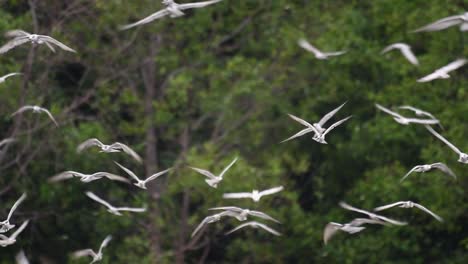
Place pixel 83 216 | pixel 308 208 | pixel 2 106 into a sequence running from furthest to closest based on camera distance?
pixel 308 208 → pixel 83 216 → pixel 2 106

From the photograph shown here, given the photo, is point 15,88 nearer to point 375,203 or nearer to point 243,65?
point 243,65

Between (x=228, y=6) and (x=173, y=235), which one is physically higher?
(x=228, y=6)

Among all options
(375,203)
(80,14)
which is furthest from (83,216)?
(375,203)

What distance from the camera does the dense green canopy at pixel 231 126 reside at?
883 inches

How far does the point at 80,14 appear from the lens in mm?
23594

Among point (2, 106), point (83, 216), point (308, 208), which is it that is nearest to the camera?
point (2, 106)

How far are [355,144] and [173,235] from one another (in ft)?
11.7

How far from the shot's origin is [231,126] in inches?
950

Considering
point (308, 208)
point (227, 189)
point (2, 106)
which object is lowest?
point (308, 208)

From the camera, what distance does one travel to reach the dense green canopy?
22438 millimetres

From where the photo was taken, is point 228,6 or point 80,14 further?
point 228,6

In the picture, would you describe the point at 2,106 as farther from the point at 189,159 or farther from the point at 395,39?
the point at 395,39

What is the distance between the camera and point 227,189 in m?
22.2

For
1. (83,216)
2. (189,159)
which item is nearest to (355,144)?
(189,159)
